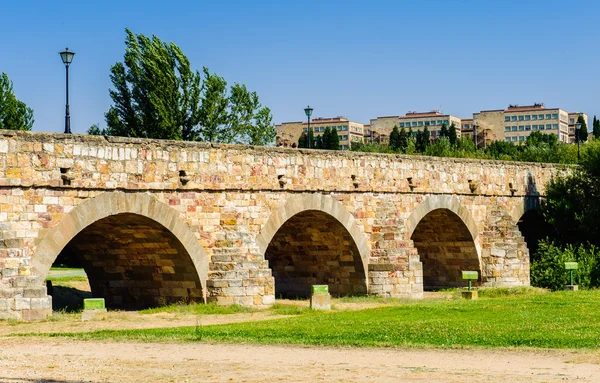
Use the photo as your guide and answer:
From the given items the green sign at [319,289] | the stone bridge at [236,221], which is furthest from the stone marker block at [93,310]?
the green sign at [319,289]

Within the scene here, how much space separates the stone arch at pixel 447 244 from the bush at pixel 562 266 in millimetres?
2028

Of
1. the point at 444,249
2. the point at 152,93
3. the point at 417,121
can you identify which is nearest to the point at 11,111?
the point at 152,93

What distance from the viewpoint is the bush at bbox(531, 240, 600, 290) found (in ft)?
97.2

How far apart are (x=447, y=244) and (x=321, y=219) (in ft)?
23.1

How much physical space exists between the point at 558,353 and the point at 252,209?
10.4 m

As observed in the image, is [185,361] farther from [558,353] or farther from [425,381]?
[558,353]

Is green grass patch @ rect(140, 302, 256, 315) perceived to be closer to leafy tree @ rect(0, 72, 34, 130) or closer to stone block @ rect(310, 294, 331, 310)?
stone block @ rect(310, 294, 331, 310)

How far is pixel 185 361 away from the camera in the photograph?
1259 centimetres

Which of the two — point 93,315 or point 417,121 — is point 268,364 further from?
point 417,121

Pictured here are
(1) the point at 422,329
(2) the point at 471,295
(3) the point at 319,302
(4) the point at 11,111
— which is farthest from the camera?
(4) the point at 11,111

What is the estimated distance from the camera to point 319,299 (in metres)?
21.4

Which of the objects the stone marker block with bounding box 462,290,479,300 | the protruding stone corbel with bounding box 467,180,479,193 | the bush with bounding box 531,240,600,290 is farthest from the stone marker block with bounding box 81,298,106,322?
the bush with bounding box 531,240,600,290

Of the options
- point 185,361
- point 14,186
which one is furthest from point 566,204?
point 185,361

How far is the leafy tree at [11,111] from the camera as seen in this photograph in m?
44.0
